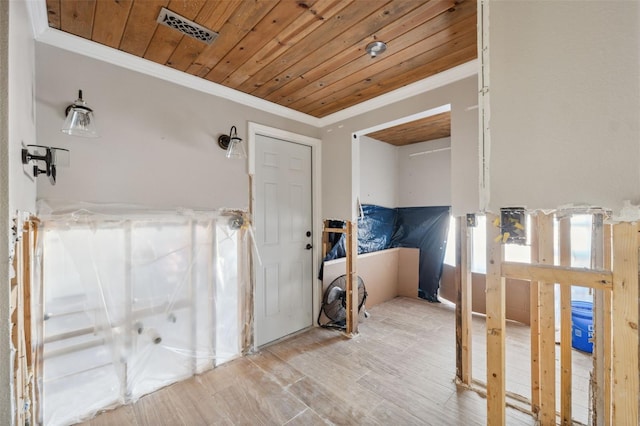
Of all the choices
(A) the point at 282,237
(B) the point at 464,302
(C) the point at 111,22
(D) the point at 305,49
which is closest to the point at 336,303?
(A) the point at 282,237

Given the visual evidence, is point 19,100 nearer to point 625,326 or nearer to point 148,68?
point 148,68

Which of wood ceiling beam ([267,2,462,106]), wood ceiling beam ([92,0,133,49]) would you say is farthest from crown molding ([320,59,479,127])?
wood ceiling beam ([92,0,133,49])

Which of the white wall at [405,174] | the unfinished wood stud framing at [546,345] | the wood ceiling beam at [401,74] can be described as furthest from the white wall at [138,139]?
the unfinished wood stud framing at [546,345]

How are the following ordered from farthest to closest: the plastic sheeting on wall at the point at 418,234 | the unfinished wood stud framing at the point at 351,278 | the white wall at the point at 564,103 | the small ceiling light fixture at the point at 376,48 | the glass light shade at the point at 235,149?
the plastic sheeting on wall at the point at 418,234, the unfinished wood stud framing at the point at 351,278, the glass light shade at the point at 235,149, the small ceiling light fixture at the point at 376,48, the white wall at the point at 564,103

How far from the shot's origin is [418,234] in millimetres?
4062

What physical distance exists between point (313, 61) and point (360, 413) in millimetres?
2408

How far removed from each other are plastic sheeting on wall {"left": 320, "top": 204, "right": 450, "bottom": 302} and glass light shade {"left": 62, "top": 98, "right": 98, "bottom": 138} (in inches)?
112

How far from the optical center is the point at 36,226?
1.57 m

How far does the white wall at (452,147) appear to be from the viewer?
197 cm

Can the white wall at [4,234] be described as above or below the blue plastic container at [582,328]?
above

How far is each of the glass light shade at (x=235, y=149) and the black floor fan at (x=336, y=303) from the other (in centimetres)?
169

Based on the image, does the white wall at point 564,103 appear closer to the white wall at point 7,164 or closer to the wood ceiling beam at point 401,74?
the wood ceiling beam at point 401,74

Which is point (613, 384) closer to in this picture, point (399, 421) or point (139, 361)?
point (399, 421)

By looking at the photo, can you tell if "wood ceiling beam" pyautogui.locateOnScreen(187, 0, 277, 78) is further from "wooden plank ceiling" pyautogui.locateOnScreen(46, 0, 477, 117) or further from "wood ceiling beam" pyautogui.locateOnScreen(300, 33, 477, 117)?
"wood ceiling beam" pyautogui.locateOnScreen(300, 33, 477, 117)
